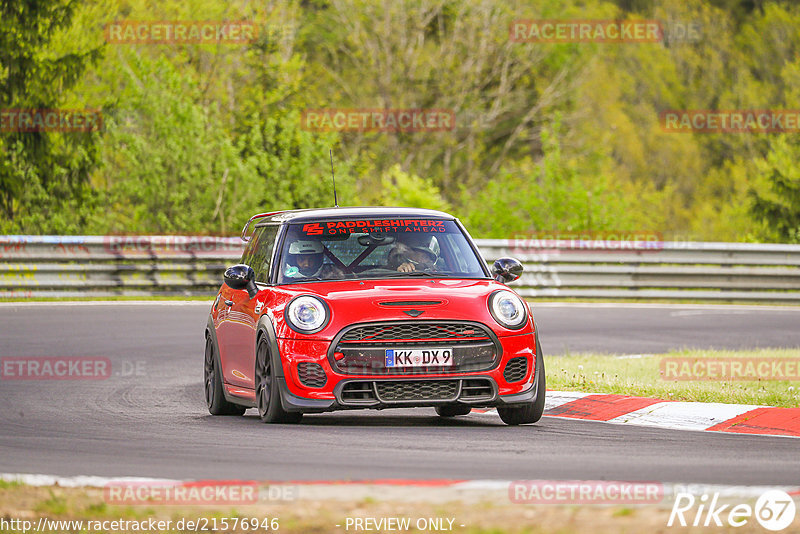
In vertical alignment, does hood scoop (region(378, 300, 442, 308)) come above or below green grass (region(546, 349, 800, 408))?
above

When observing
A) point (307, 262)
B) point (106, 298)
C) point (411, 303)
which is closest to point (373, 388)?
point (411, 303)

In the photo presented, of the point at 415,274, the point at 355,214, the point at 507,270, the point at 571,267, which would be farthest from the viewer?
the point at 571,267

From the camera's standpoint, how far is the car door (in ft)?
34.3

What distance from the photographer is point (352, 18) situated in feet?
153

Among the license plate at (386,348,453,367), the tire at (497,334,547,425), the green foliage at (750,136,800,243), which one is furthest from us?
the green foliage at (750,136,800,243)

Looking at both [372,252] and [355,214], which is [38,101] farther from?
[372,252]

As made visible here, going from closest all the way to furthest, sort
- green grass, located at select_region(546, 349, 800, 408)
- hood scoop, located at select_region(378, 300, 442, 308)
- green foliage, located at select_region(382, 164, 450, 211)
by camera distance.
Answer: hood scoop, located at select_region(378, 300, 442, 308) < green grass, located at select_region(546, 349, 800, 408) < green foliage, located at select_region(382, 164, 450, 211)

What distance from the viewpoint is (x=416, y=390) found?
961cm

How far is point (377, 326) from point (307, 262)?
47.4 inches

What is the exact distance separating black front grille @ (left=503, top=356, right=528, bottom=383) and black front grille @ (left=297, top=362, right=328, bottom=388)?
1232mm

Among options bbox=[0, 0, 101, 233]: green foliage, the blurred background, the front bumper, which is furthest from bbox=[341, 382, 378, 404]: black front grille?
bbox=[0, 0, 101, 233]: green foliage

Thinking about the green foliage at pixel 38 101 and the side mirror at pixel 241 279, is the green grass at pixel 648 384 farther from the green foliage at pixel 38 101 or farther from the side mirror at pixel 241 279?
the green foliage at pixel 38 101

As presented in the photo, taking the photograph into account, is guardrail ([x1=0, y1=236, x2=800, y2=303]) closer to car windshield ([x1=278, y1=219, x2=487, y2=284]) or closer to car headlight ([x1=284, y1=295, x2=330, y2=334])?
car windshield ([x1=278, y1=219, x2=487, y2=284])

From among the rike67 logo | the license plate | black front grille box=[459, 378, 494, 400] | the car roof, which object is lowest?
black front grille box=[459, 378, 494, 400]
